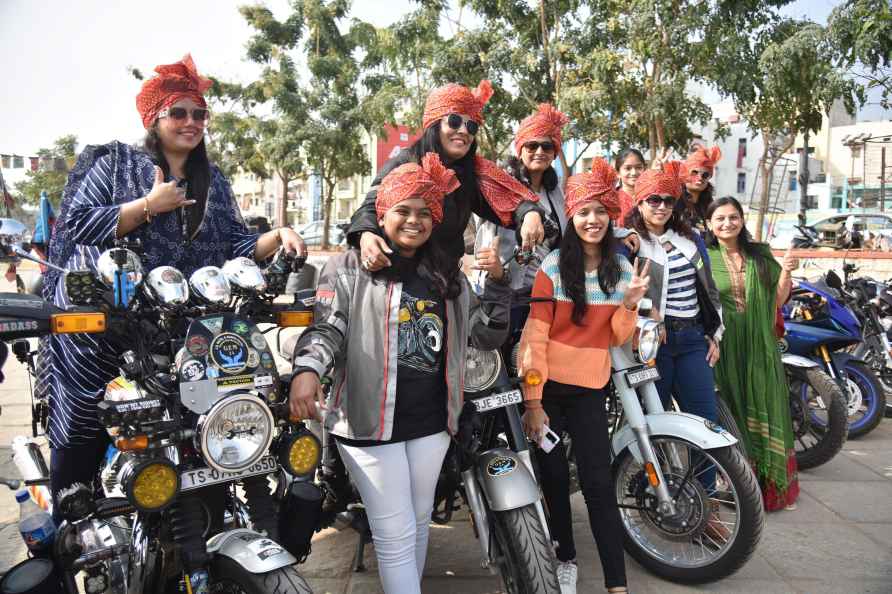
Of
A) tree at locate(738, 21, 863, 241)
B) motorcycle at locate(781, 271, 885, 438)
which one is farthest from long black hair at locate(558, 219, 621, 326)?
tree at locate(738, 21, 863, 241)

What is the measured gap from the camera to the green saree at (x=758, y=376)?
13.1 ft

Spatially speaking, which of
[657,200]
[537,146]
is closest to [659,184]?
[657,200]

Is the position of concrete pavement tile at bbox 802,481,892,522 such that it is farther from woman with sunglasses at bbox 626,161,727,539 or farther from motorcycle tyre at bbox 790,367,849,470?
woman with sunglasses at bbox 626,161,727,539

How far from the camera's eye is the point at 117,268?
1926 mm

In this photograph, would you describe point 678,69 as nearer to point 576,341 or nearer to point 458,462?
point 576,341

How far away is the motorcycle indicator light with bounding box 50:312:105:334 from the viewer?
1.86 m

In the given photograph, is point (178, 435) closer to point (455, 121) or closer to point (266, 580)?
point (266, 580)

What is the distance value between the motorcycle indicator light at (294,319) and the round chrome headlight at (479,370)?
0.59 meters

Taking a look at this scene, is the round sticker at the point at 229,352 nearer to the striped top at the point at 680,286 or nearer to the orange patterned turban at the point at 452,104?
the orange patterned turban at the point at 452,104

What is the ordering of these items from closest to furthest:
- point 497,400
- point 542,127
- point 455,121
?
point 497,400 → point 455,121 → point 542,127

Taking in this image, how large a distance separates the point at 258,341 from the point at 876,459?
481 cm

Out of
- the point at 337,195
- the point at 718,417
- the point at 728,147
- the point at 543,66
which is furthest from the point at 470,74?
the point at 337,195

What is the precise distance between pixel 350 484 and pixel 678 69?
9454mm

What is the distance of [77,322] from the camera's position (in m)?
1.89
